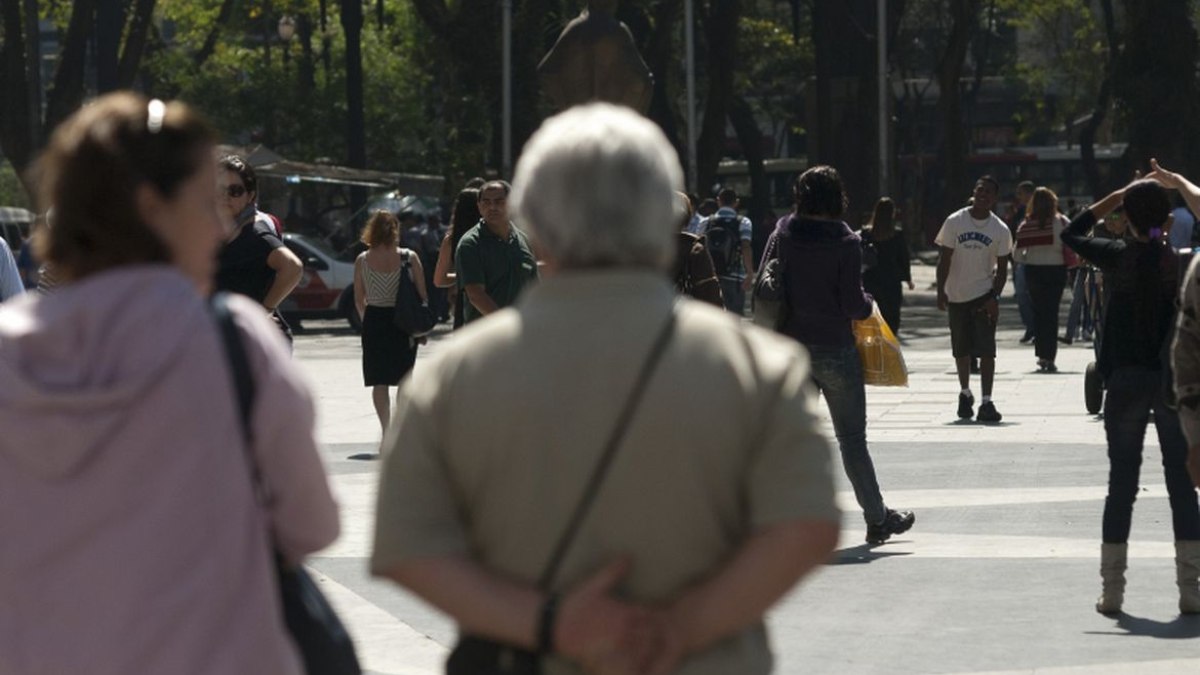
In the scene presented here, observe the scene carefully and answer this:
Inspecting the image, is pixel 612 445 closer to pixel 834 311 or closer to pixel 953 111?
pixel 834 311

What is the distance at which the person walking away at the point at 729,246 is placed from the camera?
24.2m

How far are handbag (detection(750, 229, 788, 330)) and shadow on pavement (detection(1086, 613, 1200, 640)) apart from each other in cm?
259

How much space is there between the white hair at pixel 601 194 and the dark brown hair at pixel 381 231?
38.6 feet

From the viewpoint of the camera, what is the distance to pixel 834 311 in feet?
33.7

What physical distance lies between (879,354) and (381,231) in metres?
3.53

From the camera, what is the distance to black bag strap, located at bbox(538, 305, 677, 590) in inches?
121

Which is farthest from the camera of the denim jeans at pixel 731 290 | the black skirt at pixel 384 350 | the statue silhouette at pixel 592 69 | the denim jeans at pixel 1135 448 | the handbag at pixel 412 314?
the denim jeans at pixel 731 290

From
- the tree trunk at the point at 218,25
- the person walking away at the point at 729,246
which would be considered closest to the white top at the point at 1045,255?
the person walking away at the point at 729,246

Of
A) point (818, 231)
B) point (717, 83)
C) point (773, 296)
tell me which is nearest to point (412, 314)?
point (773, 296)

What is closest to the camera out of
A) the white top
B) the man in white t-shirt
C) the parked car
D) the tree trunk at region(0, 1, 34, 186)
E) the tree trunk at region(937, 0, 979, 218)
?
the man in white t-shirt

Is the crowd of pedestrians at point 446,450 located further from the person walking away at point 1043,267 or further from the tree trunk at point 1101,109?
the tree trunk at point 1101,109

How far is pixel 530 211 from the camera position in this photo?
318cm

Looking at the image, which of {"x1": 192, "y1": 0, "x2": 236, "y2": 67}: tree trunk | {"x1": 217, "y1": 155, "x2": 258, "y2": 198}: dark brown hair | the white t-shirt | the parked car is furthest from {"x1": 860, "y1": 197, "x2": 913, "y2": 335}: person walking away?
{"x1": 192, "y1": 0, "x2": 236, "y2": 67}: tree trunk

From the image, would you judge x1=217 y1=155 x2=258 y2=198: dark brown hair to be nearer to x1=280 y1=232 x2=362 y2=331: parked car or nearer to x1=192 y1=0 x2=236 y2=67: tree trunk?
x1=280 y1=232 x2=362 y2=331: parked car
